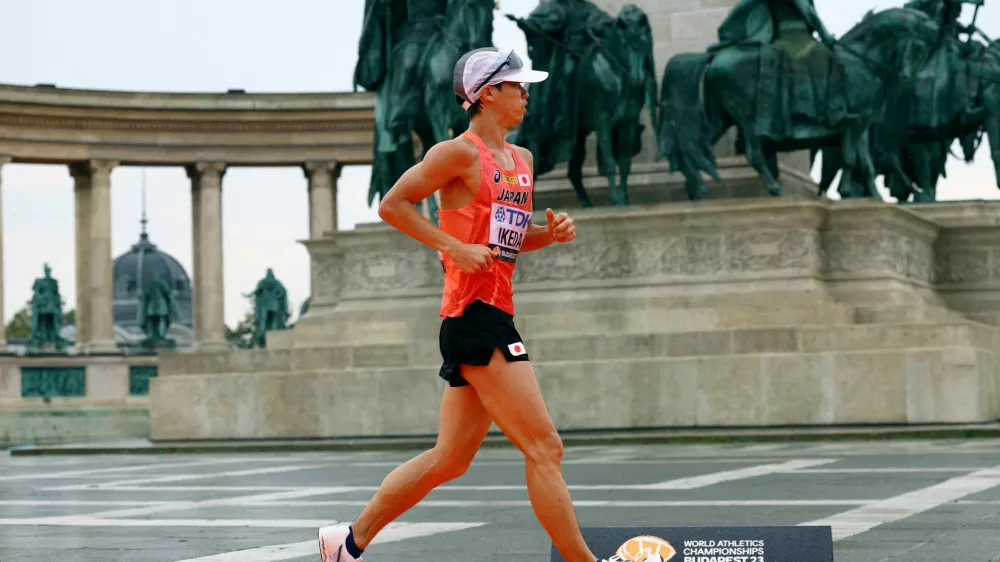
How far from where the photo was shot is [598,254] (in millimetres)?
37875

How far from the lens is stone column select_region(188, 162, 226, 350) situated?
75750 mm

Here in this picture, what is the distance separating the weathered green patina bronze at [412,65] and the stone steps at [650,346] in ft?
14.6

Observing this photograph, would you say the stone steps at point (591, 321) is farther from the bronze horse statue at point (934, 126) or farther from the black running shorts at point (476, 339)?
the black running shorts at point (476, 339)

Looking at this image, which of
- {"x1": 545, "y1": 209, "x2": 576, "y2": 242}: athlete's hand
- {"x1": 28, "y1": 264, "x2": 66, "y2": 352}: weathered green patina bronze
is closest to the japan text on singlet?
{"x1": 545, "y1": 209, "x2": 576, "y2": 242}: athlete's hand

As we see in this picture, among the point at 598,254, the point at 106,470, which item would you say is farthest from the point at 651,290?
the point at 106,470

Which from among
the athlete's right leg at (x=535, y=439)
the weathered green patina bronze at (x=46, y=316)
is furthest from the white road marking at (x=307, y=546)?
the weathered green patina bronze at (x=46, y=316)

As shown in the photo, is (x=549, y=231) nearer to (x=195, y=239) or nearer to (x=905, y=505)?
(x=905, y=505)

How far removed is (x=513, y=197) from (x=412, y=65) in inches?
1181

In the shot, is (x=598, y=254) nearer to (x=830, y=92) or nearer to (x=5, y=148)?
(x=830, y=92)

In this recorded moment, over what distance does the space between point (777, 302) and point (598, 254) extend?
13.5 feet

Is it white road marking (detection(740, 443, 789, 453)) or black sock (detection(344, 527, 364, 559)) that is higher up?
white road marking (detection(740, 443, 789, 453))

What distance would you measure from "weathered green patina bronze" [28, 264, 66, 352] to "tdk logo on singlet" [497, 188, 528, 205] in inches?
2818

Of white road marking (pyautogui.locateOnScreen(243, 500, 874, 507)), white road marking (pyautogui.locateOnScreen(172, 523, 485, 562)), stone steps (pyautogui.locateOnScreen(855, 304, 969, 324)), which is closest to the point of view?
white road marking (pyautogui.locateOnScreen(172, 523, 485, 562))

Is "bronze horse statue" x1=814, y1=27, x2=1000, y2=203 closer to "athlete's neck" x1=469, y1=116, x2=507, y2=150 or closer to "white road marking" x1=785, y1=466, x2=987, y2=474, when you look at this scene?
"white road marking" x1=785, y1=466, x2=987, y2=474
